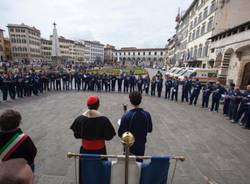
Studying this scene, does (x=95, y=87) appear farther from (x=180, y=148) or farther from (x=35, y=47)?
(x=35, y=47)

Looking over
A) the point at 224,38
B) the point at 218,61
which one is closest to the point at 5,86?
the point at 224,38

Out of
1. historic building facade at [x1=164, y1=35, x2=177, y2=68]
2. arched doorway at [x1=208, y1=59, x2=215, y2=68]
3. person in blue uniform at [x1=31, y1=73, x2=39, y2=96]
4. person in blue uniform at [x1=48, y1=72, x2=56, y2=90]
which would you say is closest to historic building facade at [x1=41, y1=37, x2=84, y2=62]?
historic building facade at [x1=164, y1=35, x2=177, y2=68]

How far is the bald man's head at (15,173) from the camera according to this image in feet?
3.30

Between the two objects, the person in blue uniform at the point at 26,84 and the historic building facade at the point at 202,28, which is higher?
the historic building facade at the point at 202,28

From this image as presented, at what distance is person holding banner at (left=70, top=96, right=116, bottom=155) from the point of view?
9.48 ft

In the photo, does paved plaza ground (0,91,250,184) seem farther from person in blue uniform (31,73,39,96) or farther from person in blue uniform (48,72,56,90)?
person in blue uniform (48,72,56,90)

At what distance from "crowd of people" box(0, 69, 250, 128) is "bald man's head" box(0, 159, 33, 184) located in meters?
9.21

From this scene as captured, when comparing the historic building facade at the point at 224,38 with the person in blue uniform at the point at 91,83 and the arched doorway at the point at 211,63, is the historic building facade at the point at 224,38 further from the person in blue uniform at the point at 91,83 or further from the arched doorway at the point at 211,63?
the person in blue uniform at the point at 91,83

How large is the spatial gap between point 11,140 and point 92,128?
114cm

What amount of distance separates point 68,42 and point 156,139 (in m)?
105

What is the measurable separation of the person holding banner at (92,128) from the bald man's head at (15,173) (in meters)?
1.76

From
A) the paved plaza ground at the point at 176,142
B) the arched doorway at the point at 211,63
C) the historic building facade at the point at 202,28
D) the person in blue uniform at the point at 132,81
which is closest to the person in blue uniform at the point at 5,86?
the paved plaza ground at the point at 176,142

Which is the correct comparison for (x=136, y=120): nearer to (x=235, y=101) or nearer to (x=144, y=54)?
(x=235, y=101)

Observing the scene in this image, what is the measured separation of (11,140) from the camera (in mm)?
2336
